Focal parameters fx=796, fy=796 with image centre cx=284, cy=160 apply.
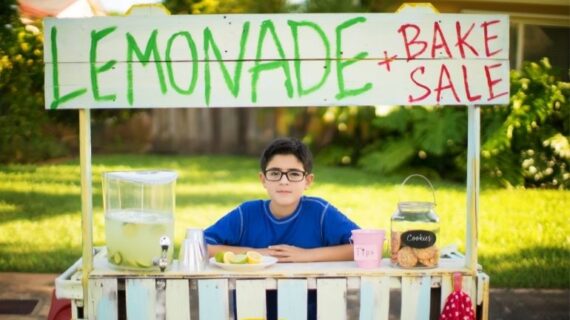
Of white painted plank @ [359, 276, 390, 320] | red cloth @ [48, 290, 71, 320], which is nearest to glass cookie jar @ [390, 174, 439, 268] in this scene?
white painted plank @ [359, 276, 390, 320]

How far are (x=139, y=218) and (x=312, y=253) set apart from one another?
2.22 ft

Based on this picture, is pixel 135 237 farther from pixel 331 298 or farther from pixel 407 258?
pixel 407 258

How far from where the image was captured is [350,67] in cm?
282

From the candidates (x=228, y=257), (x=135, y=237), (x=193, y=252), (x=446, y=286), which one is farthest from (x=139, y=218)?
(x=446, y=286)

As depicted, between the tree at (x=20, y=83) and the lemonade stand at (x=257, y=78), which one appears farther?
the tree at (x=20, y=83)

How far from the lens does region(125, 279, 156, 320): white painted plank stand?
2854 millimetres

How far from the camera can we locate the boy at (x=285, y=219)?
3131 mm

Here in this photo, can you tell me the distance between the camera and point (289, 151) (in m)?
3.15

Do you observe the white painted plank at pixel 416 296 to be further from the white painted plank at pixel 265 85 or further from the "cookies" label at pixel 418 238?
the white painted plank at pixel 265 85

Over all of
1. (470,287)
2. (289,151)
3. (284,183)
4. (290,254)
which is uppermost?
(289,151)

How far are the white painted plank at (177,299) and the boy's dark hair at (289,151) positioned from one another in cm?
61

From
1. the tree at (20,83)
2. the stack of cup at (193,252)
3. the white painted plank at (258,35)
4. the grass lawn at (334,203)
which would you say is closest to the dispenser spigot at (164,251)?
the stack of cup at (193,252)

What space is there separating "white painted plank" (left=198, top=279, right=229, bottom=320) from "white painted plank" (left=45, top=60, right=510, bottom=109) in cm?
64

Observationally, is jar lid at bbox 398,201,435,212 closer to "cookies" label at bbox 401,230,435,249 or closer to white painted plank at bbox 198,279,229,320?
"cookies" label at bbox 401,230,435,249
